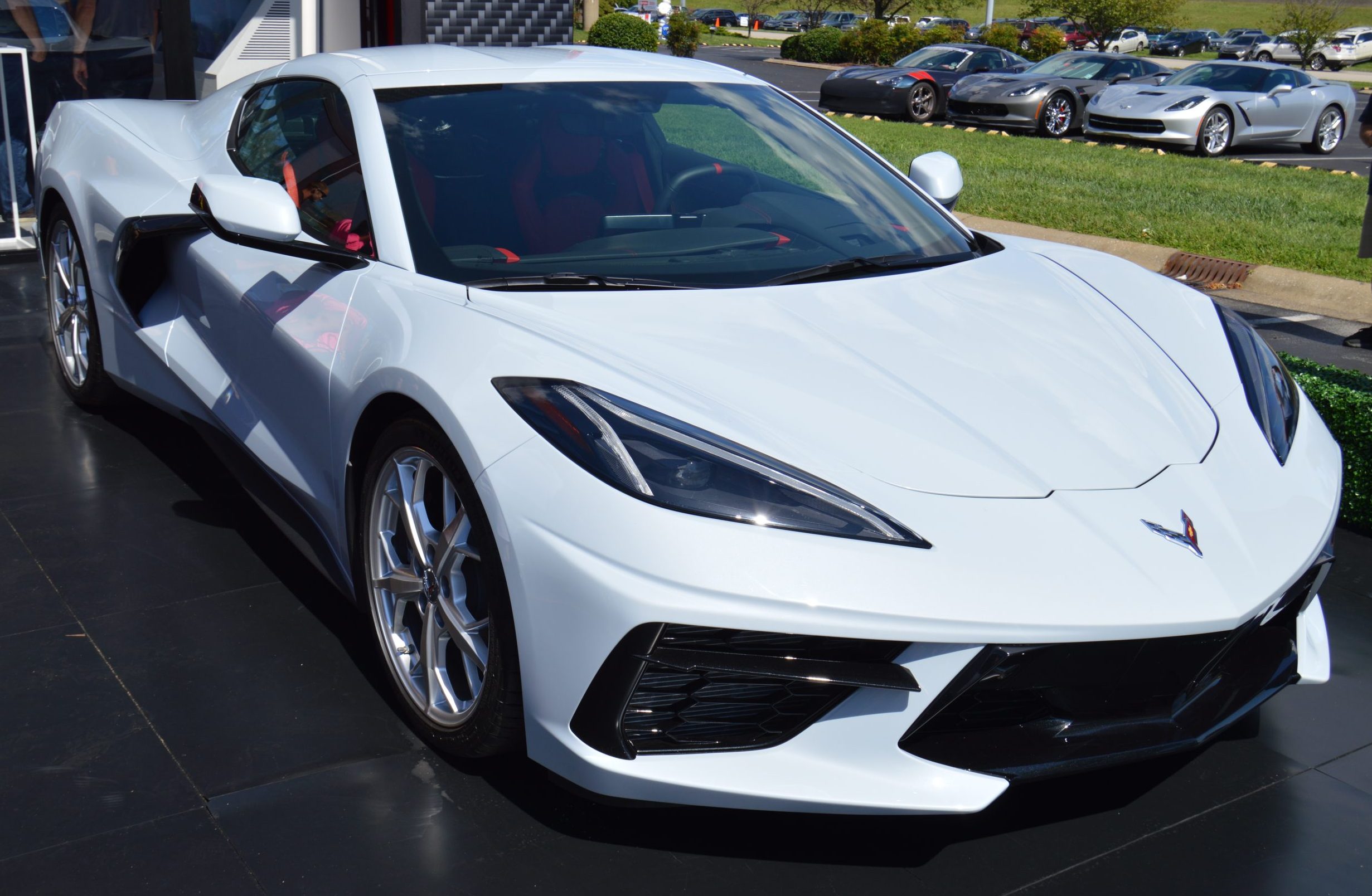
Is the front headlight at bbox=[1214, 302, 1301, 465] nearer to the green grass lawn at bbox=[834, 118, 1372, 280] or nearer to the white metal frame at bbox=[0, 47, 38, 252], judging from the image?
the green grass lawn at bbox=[834, 118, 1372, 280]

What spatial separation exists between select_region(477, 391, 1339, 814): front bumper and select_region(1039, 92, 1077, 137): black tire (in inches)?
666

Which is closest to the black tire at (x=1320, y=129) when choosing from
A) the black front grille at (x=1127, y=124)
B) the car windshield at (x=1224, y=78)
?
the car windshield at (x=1224, y=78)

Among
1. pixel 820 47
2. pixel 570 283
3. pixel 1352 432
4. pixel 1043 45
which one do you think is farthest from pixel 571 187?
pixel 1043 45

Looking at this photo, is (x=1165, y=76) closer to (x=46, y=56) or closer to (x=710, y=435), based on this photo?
(x=46, y=56)

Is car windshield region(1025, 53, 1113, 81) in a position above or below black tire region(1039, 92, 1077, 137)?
above

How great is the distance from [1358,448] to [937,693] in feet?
9.18

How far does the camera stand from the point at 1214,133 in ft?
52.4

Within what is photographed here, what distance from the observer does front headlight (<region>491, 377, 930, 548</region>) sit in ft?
7.04

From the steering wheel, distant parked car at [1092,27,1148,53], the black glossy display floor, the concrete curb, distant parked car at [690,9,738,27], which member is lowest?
the black glossy display floor

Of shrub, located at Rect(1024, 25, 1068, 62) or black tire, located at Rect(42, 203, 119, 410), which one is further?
shrub, located at Rect(1024, 25, 1068, 62)

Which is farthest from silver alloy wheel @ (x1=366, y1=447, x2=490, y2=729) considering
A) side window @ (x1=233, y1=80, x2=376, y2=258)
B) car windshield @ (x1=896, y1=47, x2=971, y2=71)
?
car windshield @ (x1=896, y1=47, x2=971, y2=71)

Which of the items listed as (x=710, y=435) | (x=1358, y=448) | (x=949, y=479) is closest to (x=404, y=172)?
(x=710, y=435)

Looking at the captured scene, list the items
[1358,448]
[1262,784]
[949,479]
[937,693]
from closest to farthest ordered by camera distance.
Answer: [937,693] < [949,479] < [1262,784] < [1358,448]

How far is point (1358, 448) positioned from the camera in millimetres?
4234
